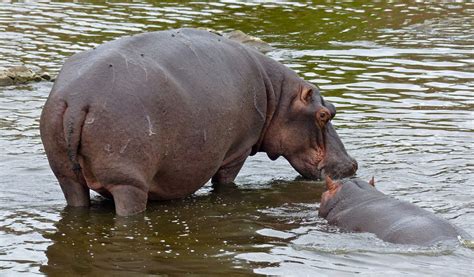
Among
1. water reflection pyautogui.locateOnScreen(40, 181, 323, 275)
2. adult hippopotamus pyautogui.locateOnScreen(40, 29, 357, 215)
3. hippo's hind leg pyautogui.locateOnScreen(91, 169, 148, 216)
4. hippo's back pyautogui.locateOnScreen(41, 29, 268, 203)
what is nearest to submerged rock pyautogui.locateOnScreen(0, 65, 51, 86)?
adult hippopotamus pyautogui.locateOnScreen(40, 29, 357, 215)

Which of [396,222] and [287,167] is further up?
[396,222]

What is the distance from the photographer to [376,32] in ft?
58.7

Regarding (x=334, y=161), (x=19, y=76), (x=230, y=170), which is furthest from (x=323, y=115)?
(x=19, y=76)

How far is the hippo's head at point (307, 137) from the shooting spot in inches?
384

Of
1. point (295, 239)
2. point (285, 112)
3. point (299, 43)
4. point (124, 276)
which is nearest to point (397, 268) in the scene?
point (295, 239)

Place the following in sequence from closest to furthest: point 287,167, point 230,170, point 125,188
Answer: point 125,188 → point 230,170 → point 287,167

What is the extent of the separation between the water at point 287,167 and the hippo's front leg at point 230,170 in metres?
0.17

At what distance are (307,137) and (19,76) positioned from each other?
191 inches

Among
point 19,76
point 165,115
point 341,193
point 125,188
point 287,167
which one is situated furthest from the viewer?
point 19,76

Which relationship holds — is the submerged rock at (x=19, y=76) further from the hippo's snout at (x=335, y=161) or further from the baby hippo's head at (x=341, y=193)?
the baby hippo's head at (x=341, y=193)

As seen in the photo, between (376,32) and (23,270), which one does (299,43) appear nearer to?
(376,32)

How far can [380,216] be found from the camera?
792 centimetres

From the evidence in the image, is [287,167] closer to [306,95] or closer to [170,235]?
[306,95]

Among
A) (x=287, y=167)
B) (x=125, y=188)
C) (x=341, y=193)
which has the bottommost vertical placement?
(x=287, y=167)
